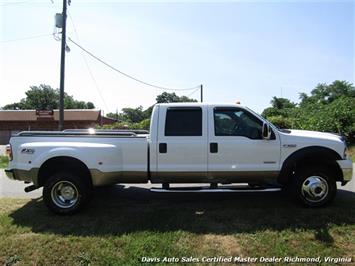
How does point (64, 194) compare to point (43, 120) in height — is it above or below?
below

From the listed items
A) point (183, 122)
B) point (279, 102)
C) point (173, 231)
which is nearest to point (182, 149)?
point (183, 122)

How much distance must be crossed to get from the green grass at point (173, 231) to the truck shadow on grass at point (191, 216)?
15 millimetres

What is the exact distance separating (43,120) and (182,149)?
1690 inches

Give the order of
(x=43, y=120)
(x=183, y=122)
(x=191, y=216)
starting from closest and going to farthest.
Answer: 1. (x=191, y=216)
2. (x=183, y=122)
3. (x=43, y=120)

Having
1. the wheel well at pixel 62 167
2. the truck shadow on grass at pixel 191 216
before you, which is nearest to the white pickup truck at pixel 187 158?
the wheel well at pixel 62 167

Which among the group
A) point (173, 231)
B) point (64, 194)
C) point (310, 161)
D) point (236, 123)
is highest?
point (236, 123)

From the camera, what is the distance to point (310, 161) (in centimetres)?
667

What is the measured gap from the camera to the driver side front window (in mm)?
6547

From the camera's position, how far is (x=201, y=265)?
4.70 meters

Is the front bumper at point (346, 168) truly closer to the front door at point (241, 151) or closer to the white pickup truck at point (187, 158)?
the white pickup truck at point (187, 158)

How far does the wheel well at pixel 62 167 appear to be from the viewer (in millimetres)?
6430

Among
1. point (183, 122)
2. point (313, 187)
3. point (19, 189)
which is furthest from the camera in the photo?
point (19, 189)

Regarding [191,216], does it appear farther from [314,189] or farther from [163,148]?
[314,189]

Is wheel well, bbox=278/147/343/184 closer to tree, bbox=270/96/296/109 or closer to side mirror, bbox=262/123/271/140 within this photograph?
side mirror, bbox=262/123/271/140
